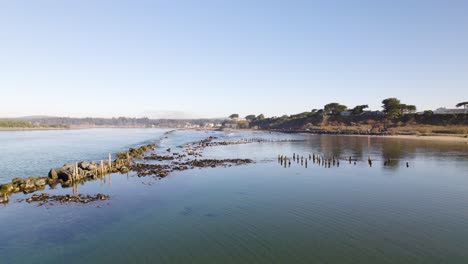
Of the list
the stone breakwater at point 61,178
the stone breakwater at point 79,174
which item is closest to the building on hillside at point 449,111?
the stone breakwater at point 79,174

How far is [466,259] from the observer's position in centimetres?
1557

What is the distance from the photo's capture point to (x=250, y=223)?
69.3 feet

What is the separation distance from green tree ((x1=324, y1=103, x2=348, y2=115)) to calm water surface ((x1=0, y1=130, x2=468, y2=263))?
149576mm

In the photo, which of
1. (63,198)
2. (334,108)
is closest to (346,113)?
(334,108)

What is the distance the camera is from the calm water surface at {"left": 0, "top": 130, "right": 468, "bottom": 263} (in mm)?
16344

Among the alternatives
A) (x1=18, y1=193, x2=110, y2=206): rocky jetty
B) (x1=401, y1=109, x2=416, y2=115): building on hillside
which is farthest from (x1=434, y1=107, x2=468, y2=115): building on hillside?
(x1=18, y1=193, x2=110, y2=206): rocky jetty

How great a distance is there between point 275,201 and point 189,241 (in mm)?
11254

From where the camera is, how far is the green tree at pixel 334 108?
590 ft

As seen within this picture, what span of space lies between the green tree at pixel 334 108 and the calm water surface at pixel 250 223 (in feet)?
491

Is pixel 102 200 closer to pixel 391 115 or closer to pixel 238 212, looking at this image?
pixel 238 212

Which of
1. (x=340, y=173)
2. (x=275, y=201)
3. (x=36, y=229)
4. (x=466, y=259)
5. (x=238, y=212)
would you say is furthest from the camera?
(x=340, y=173)

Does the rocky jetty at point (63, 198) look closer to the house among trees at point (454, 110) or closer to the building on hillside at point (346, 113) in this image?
the house among trees at point (454, 110)

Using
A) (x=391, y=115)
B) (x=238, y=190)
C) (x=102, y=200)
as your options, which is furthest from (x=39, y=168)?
(x=391, y=115)

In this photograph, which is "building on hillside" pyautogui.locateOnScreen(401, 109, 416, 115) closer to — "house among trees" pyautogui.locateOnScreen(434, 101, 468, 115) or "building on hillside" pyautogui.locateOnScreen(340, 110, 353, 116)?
"house among trees" pyautogui.locateOnScreen(434, 101, 468, 115)
